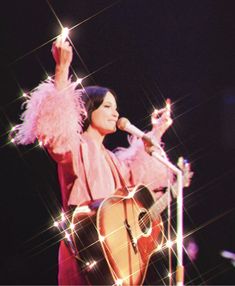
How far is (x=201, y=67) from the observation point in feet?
9.53

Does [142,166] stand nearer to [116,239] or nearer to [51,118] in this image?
[116,239]

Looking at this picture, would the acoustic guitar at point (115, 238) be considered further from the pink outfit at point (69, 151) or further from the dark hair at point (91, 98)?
the dark hair at point (91, 98)

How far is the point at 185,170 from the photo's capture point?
265cm

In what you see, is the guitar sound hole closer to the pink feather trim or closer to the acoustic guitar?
the acoustic guitar

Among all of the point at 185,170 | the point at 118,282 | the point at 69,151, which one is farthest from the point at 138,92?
the point at 118,282

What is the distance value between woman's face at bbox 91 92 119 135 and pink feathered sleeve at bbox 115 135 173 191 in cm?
14

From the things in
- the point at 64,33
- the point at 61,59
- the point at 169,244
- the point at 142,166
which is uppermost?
the point at 64,33

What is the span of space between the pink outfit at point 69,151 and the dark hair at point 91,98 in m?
0.08

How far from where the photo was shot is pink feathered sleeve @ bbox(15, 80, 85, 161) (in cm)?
212

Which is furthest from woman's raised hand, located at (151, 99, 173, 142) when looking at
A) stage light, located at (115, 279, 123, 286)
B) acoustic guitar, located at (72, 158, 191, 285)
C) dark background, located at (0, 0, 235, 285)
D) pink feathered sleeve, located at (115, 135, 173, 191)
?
stage light, located at (115, 279, 123, 286)

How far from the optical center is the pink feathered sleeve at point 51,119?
2.12m

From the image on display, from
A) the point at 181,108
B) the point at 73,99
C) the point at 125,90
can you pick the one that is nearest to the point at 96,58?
the point at 125,90

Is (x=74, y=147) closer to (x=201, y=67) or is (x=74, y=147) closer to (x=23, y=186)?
(x=23, y=186)

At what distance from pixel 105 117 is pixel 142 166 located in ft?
1.03
